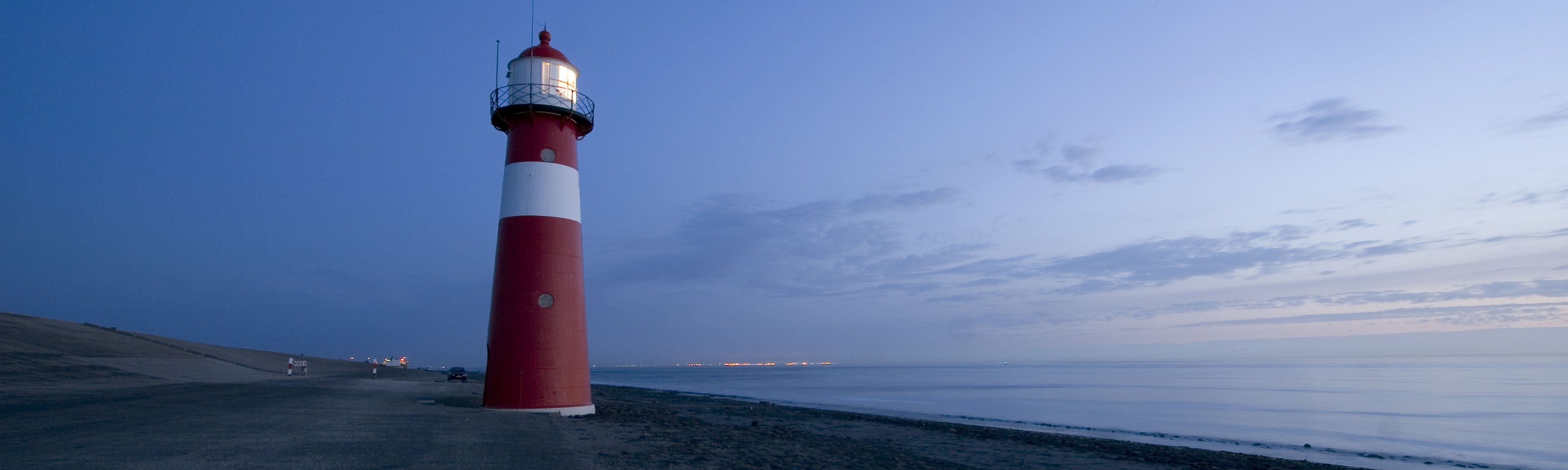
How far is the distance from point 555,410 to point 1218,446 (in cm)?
1832

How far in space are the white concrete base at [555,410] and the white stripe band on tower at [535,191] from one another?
3949 mm

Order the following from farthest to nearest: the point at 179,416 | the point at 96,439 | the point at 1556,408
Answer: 1. the point at 1556,408
2. the point at 179,416
3. the point at 96,439

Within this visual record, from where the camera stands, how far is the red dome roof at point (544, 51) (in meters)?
16.4

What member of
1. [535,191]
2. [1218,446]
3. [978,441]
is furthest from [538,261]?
[1218,446]

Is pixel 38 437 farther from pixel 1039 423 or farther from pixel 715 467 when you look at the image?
pixel 1039 423

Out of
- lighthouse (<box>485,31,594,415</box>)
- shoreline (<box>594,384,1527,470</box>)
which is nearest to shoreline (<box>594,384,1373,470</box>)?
shoreline (<box>594,384,1527,470</box>)

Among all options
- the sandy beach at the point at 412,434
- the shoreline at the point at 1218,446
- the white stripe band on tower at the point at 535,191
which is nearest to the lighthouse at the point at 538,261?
the white stripe band on tower at the point at 535,191

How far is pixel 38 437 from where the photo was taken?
9.54 m

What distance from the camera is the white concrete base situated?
15133 mm

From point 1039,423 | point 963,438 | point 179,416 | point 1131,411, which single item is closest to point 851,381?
point 1131,411

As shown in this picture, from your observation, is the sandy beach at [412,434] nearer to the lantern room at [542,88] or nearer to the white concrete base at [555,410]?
the white concrete base at [555,410]

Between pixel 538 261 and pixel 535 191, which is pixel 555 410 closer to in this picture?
pixel 538 261

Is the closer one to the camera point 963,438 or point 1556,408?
point 963,438

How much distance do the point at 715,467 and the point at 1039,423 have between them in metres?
21.4
